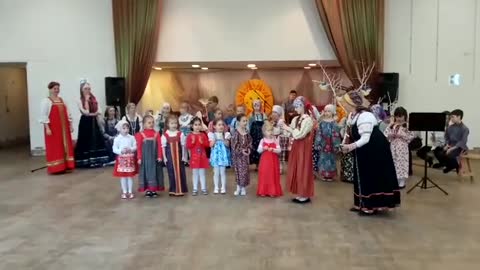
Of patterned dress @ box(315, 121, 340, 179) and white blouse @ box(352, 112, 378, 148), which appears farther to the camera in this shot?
patterned dress @ box(315, 121, 340, 179)

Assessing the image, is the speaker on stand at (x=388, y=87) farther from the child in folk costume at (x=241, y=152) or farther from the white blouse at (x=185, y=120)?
the child in folk costume at (x=241, y=152)

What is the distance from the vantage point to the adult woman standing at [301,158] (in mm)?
6004

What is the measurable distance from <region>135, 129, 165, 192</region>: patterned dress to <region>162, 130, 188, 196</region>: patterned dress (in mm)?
120

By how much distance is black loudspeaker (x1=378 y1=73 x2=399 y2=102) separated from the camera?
10133mm

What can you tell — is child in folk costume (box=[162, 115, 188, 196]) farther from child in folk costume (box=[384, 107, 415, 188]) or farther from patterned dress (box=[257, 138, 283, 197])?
child in folk costume (box=[384, 107, 415, 188])

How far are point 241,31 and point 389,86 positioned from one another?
11.0 feet

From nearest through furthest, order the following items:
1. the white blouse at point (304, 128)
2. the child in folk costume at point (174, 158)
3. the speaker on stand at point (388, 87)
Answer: the white blouse at point (304, 128)
the child in folk costume at point (174, 158)
the speaker on stand at point (388, 87)

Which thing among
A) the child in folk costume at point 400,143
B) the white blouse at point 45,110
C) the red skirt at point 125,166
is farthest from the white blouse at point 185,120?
the child in folk costume at point 400,143

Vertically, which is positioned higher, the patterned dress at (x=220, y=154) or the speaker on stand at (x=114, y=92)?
the speaker on stand at (x=114, y=92)

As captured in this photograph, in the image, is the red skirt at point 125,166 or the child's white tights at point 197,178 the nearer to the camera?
the red skirt at point 125,166

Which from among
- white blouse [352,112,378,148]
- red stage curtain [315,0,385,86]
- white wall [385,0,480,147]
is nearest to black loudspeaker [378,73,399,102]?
red stage curtain [315,0,385,86]

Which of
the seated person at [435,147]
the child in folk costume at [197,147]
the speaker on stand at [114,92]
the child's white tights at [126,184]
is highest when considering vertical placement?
the speaker on stand at [114,92]

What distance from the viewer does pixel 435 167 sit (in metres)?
8.68

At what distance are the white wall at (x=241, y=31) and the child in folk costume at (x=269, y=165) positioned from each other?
15.0 ft
